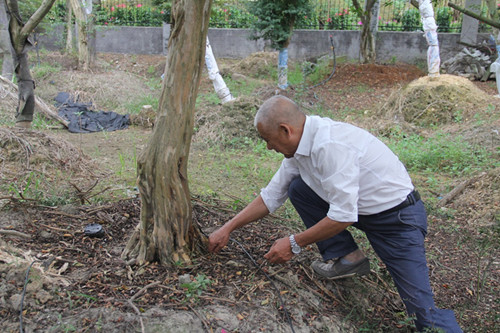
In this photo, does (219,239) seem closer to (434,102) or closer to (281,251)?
(281,251)

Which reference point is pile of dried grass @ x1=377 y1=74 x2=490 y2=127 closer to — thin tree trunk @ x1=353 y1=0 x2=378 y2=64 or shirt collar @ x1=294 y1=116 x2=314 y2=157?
thin tree trunk @ x1=353 y1=0 x2=378 y2=64

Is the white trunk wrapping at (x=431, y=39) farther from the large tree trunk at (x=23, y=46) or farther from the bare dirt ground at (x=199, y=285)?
the large tree trunk at (x=23, y=46)

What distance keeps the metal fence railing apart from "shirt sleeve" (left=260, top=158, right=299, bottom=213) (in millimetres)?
11028

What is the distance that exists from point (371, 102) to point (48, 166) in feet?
21.8

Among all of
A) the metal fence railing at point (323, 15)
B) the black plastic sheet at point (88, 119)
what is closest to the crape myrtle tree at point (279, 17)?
the metal fence railing at point (323, 15)

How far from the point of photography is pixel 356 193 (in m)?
2.23

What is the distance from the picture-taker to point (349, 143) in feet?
7.49

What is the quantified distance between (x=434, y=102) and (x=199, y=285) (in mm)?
6648

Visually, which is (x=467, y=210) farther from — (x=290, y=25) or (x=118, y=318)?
(x=290, y=25)

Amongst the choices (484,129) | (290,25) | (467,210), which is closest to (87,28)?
(290,25)

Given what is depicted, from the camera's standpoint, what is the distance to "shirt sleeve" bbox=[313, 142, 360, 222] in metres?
2.22

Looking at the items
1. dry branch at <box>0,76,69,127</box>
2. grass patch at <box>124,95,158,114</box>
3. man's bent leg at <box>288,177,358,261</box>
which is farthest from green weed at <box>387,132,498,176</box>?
dry branch at <box>0,76,69,127</box>

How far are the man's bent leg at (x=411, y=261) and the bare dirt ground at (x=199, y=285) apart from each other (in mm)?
221

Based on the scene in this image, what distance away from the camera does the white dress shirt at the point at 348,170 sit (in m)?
2.23
